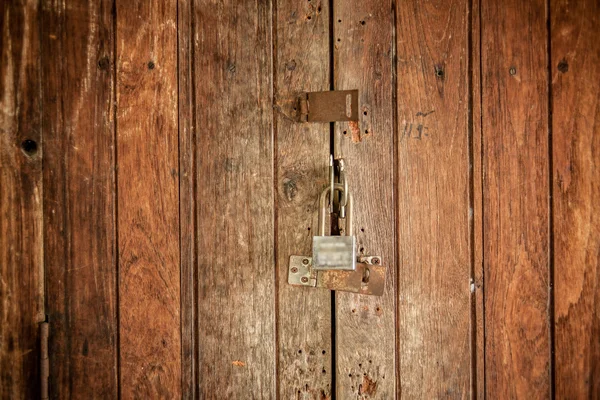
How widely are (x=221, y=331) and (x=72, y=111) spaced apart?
604 mm

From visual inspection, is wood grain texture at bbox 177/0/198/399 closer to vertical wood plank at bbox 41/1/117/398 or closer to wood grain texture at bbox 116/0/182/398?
wood grain texture at bbox 116/0/182/398

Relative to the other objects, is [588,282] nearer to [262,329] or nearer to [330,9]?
[262,329]

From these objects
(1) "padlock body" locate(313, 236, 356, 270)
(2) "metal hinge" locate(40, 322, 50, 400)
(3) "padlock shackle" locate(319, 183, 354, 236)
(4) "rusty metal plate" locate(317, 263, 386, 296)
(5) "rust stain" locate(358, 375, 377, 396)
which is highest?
(3) "padlock shackle" locate(319, 183, 354, 236)

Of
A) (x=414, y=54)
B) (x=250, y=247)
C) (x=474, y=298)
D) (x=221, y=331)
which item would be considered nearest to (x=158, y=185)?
(x=250, y=247)

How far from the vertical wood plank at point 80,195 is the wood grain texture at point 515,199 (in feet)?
2.75

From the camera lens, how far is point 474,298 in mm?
750

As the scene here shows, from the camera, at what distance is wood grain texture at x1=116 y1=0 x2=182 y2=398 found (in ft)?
2.57

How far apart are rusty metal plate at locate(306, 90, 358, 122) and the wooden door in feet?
0.08

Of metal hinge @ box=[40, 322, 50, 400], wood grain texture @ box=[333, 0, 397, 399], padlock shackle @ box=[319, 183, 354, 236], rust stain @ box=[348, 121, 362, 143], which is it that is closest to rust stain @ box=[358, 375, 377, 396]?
wood grain texture @ box=[333, 0, 397, 399]

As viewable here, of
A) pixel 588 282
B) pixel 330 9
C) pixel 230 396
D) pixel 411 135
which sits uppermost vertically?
pixel 330 9

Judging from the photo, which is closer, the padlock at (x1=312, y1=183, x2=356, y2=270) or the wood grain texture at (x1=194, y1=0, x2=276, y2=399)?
the padlock at (x1=312, y1=183, x2=356, y2=270)

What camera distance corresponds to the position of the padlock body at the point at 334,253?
67 cm

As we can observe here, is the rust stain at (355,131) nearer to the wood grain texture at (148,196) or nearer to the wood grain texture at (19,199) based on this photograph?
the wood grain texture at (148,196)

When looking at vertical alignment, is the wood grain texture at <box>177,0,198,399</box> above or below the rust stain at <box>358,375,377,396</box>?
above
